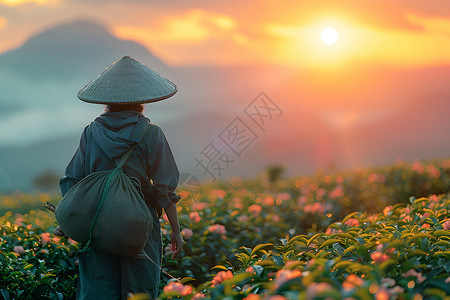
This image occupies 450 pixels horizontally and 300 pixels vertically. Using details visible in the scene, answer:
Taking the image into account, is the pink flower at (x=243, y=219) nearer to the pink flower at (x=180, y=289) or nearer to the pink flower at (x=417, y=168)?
the pink flower at (x=180, y=289)

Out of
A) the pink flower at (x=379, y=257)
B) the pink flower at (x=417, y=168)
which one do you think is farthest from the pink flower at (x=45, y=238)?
the pink flower at (x=417, y=168)

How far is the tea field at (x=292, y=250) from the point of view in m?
1.84

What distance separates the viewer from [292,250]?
99.7 inches

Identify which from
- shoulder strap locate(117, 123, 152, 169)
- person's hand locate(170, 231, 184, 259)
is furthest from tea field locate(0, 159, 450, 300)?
shoulder strap locate(117, 123, 152, 169)

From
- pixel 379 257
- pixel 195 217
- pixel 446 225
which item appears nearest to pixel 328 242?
pixel 379 257

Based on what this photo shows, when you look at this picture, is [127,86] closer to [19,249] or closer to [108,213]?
[108,213]

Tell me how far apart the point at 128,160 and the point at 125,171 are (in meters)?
0.06

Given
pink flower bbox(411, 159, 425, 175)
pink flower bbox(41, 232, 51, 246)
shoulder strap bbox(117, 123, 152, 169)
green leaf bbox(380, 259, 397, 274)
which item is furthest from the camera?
pink flower bbox(411, 159, 425, 175)

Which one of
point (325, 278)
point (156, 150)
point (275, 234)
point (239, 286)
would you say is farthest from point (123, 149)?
point (275, 234)

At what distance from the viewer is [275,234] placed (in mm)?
5051

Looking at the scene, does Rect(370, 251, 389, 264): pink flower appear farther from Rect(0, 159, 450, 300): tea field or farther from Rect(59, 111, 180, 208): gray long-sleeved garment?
Rect(59, 111, 180, 208): gray long-sleeved garment

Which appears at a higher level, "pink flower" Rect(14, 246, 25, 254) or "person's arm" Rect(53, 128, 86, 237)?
"person's arm" Rect(53, 128, 86, 237)

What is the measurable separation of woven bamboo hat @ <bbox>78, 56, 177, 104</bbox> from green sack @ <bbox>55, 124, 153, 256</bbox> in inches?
13.9

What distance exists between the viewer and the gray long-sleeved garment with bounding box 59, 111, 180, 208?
8.50 ft
